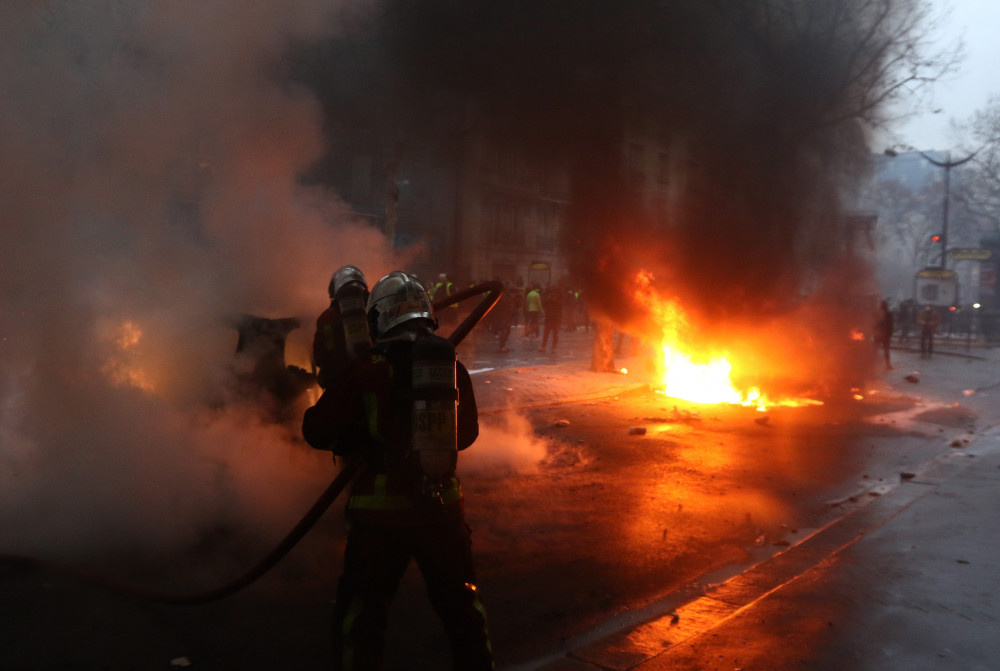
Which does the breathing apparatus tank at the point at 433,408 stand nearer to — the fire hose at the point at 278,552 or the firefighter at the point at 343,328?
the fire hose at the point at 278,552

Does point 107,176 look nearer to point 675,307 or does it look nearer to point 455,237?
point 675,307

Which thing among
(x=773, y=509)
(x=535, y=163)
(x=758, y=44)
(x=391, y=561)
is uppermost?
(x=758, y=44)

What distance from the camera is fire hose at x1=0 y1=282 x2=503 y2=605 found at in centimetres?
241

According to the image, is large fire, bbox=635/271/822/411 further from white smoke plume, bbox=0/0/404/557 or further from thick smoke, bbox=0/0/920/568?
white smoke plume, bbox=0/0/404/557

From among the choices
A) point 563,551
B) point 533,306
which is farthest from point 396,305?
point 533,306

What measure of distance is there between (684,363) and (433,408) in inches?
389

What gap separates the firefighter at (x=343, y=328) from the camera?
139 inches

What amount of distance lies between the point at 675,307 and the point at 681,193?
167cm

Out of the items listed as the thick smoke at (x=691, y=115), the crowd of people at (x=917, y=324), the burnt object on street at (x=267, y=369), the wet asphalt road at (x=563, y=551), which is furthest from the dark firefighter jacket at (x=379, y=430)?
the crowd of people at (x=917, y=324)

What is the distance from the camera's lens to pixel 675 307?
11289 mm

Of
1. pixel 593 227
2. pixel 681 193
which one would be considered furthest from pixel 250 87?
pixel 681 193

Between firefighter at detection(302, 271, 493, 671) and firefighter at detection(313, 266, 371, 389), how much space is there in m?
1.27

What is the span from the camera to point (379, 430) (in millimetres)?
2168

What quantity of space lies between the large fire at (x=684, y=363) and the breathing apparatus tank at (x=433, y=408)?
352 inches
